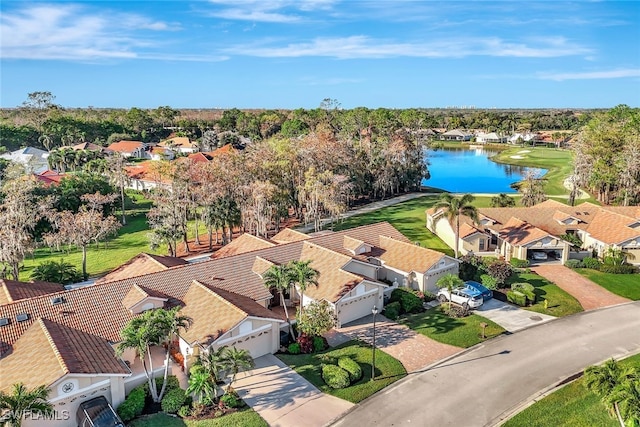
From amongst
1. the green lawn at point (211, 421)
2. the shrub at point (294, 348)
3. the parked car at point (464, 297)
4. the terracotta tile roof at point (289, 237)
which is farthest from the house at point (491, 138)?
the green lawn at point (211, 421)

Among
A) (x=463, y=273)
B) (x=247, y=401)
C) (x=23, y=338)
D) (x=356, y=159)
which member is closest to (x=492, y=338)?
(x=463, y=273)

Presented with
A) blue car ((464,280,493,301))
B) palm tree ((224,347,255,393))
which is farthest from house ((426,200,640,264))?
palm tree ((224,347,255,393))

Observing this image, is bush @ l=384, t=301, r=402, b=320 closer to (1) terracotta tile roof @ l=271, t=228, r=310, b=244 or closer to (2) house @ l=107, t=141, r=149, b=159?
(1) terracotta tile roof @ l=271, t=228, r=310, b=244

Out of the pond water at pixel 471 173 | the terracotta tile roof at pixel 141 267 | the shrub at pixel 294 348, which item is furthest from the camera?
the pond water at pixel 471 173

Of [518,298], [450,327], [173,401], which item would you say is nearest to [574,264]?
[518,298]

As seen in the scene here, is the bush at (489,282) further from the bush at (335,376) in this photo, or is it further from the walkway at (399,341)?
the bush at (335,376)

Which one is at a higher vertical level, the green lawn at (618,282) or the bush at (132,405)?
the bush at (132,405)

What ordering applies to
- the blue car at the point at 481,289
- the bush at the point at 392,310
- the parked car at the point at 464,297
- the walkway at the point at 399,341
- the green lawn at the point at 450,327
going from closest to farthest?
the walkway at the point at 399,341 < the green lawn at the point at 450,327 < the bush at the point at 392,310 < the parked car at the point at 464,297 < the blue car at the point at 481,289

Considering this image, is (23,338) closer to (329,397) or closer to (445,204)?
(329,397)
